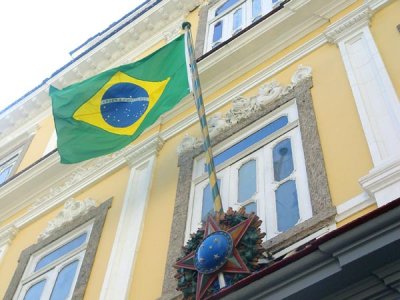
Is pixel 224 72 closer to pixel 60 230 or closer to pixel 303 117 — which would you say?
pixel 303 117

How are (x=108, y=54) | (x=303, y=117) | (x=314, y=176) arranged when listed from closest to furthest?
(x=314, y=176), (x=303, y=117), (x=108, y=54)

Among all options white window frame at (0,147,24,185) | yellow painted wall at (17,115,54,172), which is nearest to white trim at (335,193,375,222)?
yellow painted wall at (17,115,54,172)

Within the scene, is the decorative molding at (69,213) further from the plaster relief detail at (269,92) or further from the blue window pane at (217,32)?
the blue window pane at (217,32)

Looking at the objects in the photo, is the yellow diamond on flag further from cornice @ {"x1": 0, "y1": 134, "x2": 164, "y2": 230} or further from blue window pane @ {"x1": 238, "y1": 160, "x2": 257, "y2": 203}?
blue window pane @ {"x1": 238, "y1": 160, "x2": 257, "y2": 203}

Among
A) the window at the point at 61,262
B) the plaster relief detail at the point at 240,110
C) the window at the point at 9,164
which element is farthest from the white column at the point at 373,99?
the window at the point at 9,164

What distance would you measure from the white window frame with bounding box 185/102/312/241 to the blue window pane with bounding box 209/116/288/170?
0.06 meters

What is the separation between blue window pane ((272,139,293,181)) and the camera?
6.75 metres

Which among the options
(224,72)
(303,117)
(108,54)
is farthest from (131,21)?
(303,117)

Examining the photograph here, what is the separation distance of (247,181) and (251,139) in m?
0.80

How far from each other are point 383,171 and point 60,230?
5.15 meters

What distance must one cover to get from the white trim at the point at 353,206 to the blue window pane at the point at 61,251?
4065mm

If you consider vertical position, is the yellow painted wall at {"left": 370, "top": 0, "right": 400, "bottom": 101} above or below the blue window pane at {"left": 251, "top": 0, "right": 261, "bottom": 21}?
below

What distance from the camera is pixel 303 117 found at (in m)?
7.13

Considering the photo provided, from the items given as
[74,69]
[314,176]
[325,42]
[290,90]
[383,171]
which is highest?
[74,69]
